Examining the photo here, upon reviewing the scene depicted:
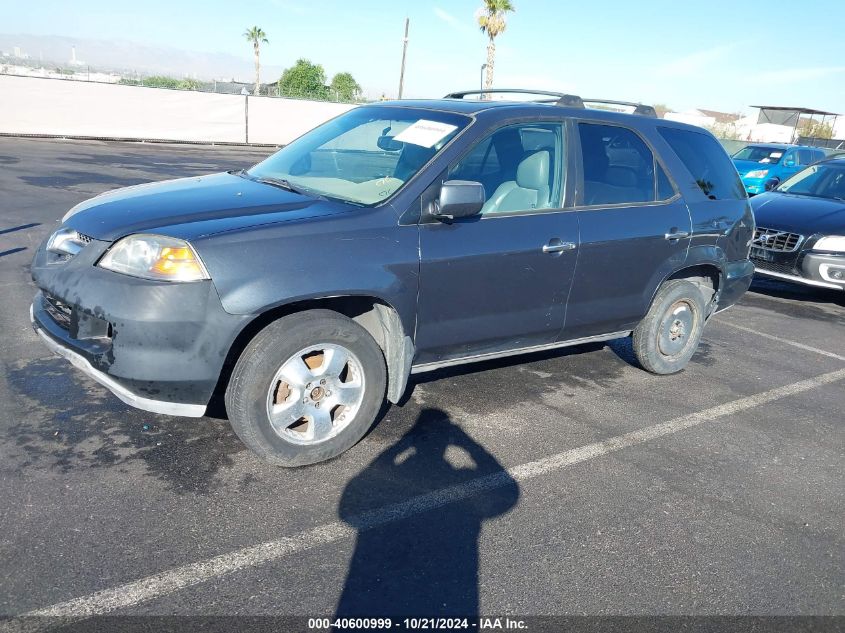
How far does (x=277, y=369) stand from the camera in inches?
135

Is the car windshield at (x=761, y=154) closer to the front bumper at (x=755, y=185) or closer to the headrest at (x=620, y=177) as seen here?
the front bumper at (x=755, y=185)

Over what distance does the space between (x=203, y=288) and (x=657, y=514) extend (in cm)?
242

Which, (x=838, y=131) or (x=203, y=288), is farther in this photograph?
(x=838, y=131)

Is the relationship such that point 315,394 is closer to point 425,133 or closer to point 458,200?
point 458,200

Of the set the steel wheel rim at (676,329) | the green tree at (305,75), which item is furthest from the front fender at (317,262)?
the green tree at (305,75)

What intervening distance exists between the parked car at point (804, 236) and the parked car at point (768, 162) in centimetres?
907

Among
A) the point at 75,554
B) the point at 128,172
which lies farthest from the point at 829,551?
the point at 128,172

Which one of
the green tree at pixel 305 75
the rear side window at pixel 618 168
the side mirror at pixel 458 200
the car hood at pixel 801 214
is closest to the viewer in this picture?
the side mirror at pixel 458 200

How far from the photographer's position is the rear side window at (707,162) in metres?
5.30

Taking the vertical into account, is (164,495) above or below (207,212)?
below

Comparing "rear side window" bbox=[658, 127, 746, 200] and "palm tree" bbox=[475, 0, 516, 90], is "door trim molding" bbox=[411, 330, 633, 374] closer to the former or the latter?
"rear side window" bbox=[658, 127, 746, 200]

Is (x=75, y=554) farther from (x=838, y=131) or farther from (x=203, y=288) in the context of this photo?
(x=838, y=131)

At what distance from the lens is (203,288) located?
321 cm

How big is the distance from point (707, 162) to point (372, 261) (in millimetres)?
3222
